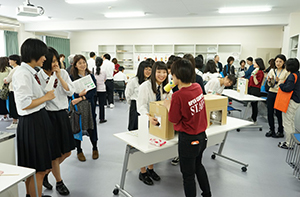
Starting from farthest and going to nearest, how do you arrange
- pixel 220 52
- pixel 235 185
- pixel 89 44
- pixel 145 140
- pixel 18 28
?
1. pixel 89 44
2. pixel 220 52
3. pixel 18 28
4. pixel 235 185
5. pixel 145 140

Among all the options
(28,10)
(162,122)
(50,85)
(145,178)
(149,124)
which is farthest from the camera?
(28,10)

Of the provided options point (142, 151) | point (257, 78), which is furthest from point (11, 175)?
point (257, 78)

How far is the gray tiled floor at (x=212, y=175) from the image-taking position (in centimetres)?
233

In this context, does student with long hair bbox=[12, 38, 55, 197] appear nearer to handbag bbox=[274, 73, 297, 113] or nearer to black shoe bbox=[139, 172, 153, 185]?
black shoe bbox=[139, 172, 153, 185]

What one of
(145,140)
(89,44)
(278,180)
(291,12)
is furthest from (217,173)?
(89,44)

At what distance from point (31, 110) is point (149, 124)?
1.05 m

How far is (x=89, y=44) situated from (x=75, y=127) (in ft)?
28.3

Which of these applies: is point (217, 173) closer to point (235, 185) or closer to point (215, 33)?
point (235, 185)

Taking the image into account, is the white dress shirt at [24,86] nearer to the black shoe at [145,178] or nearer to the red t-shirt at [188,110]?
the red t-shirt at [188,110]

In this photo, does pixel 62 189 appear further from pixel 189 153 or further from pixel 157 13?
pixel 157 13

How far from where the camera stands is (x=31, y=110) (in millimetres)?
1715

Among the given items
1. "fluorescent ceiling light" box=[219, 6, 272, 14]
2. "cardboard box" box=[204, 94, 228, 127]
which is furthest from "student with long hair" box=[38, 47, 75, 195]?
"fluorescent ceiling light" box=[219, 6, 272, 14]

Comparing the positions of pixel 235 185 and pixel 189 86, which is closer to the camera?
pixel 189 86

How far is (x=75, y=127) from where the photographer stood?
2.67 m
